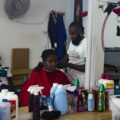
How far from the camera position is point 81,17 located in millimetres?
1627

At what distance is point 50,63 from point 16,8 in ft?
1.51

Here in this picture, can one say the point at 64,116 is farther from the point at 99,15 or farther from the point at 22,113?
the point at 99,15

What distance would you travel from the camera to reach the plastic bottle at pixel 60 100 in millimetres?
1437

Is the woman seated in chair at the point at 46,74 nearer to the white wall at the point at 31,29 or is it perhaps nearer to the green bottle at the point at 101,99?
the white wall at the point at 31,29

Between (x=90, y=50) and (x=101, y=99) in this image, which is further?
(x=90, y=50)

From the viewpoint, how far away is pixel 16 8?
1.64m

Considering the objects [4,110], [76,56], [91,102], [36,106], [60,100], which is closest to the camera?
[4,110]

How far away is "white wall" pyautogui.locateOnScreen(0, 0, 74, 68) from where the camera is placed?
5.17 ft

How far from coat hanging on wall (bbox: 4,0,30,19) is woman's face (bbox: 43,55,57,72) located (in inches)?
14.4

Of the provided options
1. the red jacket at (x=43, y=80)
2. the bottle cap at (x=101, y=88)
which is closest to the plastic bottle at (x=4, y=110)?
the red jacket at (x=43, y=80)

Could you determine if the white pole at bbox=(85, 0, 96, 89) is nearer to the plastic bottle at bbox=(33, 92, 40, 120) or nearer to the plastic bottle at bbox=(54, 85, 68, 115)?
the plastic bottle at bbox=(54, 85, 68, 115)

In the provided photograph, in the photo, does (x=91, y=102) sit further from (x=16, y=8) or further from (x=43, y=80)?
(x=16, y=8)

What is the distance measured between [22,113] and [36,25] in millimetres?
606

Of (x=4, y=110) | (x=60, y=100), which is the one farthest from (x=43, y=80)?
(x=4, y=110)
